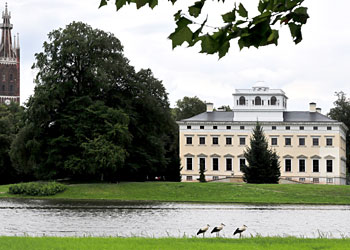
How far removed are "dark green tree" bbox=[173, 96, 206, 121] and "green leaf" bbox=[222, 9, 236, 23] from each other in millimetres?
94717

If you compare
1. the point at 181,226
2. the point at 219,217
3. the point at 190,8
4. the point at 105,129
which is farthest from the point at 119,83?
the point at 190,8

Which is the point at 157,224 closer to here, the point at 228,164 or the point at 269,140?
the point at 228,164

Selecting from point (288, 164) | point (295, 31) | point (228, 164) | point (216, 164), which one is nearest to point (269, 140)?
point (288, 164)

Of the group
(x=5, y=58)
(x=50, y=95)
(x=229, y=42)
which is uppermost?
(x=5, y=58)

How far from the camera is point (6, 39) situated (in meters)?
164

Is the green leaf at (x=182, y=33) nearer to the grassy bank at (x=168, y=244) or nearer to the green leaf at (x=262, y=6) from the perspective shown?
the green leaf at (x=262, y=6)

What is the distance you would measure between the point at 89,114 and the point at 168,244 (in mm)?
41067

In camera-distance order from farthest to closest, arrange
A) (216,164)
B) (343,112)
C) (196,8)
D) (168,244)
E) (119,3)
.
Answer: (343,112), (216,164), (168,244), (119,3), (196,8)

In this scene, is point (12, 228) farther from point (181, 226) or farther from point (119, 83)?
point (119, 83)

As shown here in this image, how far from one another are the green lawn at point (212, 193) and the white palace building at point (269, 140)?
2936 cm

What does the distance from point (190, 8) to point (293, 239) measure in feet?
41.5

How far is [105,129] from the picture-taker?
180 feet

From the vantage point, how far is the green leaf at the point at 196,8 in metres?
5.11

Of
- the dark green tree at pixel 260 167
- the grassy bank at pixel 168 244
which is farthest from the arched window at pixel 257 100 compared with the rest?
the grassy bank at pixel 168 244
